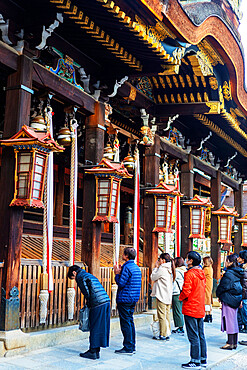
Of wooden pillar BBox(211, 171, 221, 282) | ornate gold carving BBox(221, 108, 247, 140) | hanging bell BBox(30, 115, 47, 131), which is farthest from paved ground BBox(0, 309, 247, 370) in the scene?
wooden pillar BBox(211, 171, 221, 282)

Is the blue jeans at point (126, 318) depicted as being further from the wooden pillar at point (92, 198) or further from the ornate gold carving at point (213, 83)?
the ornate gold carving at point (213, 83)

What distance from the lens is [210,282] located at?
11.3 meters

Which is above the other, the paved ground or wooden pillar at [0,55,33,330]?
wooden pillar at [0,55,33,330]

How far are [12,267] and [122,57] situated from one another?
4182 millimetres

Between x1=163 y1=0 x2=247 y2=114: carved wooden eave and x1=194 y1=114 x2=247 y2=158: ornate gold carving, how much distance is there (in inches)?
36.8

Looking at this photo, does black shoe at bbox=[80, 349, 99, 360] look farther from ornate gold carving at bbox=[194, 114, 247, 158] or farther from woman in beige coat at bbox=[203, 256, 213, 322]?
ornate gold carving at bbox=[194, 114, 247, 158]

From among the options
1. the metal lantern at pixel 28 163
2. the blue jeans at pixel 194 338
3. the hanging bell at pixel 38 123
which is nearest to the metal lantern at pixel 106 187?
the hanging bell at pixel 38 123

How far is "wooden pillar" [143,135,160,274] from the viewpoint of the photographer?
440 inches

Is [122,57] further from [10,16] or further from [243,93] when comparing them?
[243,93]

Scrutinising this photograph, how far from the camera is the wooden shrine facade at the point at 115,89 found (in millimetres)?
6918

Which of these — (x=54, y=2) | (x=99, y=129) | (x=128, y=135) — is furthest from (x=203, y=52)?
(x=54, y=2)

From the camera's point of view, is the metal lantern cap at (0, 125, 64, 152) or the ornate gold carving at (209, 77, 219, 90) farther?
the ornate gold carving at (209, 77, 219, 90)

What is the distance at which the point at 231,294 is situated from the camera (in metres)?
8.09

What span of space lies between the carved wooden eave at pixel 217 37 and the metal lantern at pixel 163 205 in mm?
3341
